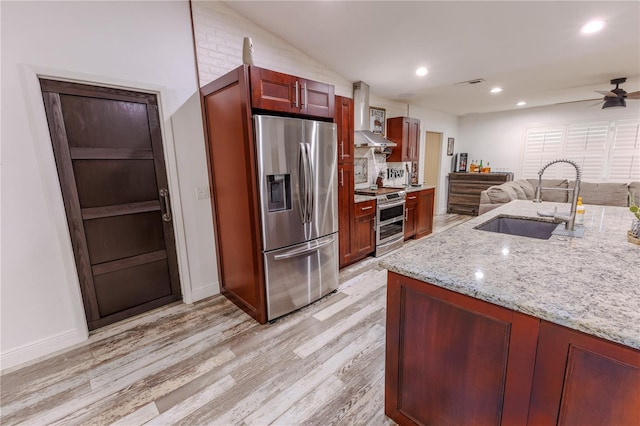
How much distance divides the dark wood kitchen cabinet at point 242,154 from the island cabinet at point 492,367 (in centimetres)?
138

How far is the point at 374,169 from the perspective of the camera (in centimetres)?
499

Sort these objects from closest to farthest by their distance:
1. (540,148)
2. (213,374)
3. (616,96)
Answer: (213,374)
(616,96)
(540,148)

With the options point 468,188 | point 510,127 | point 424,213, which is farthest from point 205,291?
point 510,127

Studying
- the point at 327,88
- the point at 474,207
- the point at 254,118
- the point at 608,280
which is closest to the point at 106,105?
the point at 254,118

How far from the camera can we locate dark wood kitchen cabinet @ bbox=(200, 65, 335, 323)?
2104 millimetres

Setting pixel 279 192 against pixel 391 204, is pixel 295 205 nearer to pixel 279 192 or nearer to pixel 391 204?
pixel 279 192

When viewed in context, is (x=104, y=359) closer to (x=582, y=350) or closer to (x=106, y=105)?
(x=106, y=105)

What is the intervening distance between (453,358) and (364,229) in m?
2.58

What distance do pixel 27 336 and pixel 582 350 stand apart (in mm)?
3262

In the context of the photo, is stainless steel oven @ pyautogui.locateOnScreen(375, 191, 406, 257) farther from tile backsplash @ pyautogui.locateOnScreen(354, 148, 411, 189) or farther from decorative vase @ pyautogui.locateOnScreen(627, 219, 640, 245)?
decorative vase @ pyautogui.locateOnScreen(627, 219, 640, 245)

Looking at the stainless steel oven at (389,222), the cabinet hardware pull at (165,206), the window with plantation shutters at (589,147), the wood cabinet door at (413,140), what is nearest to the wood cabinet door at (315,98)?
the cabinet hardware pull at (165,206)

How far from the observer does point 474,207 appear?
669 centimetres

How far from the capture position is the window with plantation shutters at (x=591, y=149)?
→ 544cm

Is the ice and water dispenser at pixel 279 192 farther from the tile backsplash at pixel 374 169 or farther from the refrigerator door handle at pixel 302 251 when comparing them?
the tile backsplash at pixel 374 169
